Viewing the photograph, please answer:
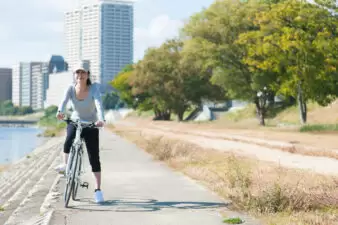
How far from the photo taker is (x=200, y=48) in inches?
1908

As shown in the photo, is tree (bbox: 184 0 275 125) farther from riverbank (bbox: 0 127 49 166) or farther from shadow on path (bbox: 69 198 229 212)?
shadow on path (bbox: 69 198 229 212)

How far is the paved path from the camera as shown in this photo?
22.6 feet

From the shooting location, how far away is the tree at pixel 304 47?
120 feet

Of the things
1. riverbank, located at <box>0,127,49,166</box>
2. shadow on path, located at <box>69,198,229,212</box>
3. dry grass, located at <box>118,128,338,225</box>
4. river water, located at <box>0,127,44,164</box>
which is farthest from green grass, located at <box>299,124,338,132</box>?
shadow on path, located at <box>69,198,229,212</box>

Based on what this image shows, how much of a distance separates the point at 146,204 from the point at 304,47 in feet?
98.5

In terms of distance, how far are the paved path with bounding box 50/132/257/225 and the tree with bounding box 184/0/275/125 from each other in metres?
36.2

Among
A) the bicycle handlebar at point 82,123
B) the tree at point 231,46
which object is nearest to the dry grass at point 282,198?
the bicycle handlebar at point 82,123

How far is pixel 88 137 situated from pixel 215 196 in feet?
7.06

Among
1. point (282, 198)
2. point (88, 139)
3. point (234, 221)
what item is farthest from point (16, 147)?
point (234, 221)

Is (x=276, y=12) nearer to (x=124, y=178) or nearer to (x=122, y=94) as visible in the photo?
(x=124, y=178)

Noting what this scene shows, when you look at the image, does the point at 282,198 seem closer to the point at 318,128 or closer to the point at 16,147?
the point at 318,128

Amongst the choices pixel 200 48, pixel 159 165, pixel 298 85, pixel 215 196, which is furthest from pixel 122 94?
pixel 215 196

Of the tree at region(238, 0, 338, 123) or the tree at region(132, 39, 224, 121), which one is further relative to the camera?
the tree at region(132, 39, 224, 121)

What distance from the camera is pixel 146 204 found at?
26.9 feet
